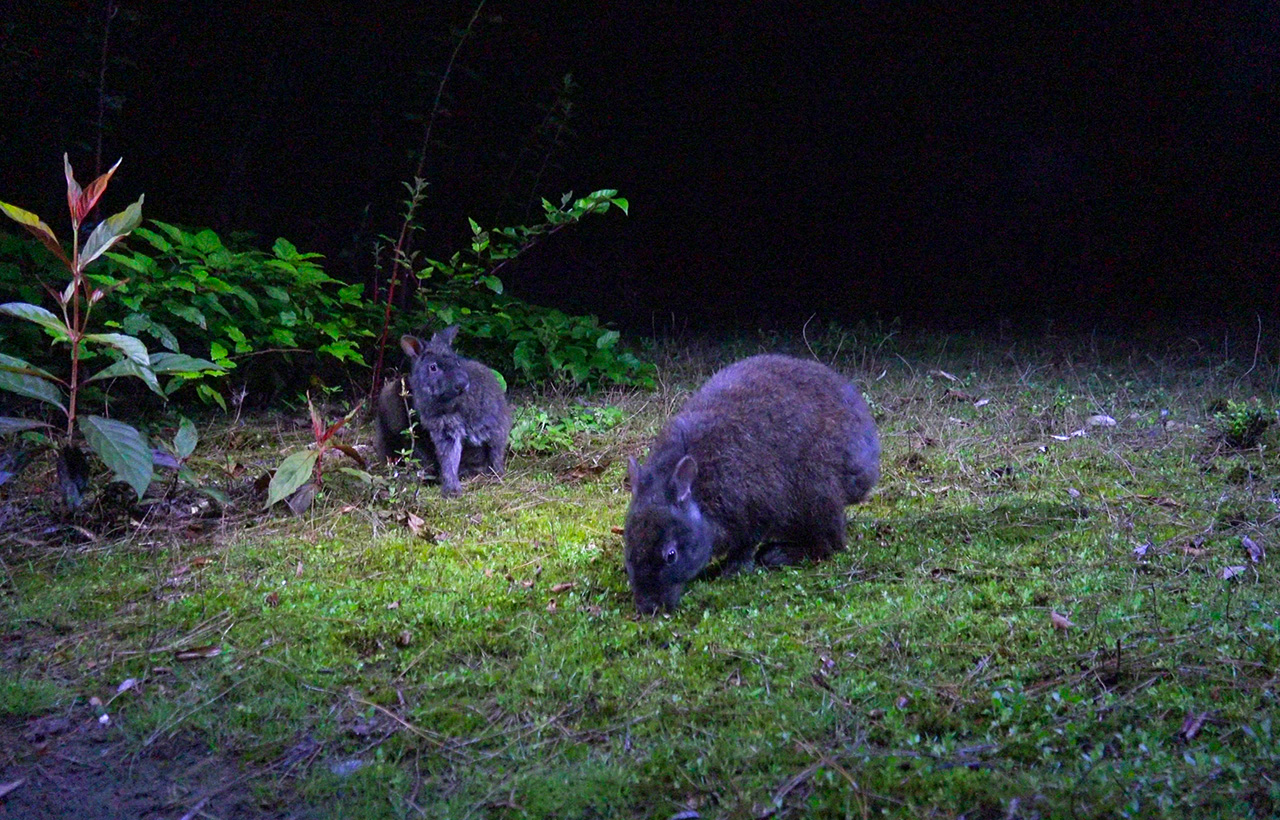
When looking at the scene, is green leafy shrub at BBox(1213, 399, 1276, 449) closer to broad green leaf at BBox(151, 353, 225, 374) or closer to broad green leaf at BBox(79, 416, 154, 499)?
broad green leaf at BBox(151, 353, 225, 374)

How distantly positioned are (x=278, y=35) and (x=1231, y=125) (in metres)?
12.3

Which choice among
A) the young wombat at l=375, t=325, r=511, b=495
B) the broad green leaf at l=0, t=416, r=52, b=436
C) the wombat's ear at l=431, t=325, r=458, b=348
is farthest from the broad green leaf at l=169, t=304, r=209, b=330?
the broad green leaf at l=0, t=416, r=52, b=436

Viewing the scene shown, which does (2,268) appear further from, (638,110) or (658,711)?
(638,110)

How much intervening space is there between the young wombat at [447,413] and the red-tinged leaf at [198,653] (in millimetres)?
2640

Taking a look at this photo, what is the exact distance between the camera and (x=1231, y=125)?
538 inches

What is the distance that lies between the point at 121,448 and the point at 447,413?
8.12ft

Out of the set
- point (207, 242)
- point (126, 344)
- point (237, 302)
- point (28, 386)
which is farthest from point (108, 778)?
point (207, 242)

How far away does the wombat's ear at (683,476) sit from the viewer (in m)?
4.83

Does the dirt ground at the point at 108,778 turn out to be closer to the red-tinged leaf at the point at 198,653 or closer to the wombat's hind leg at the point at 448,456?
the red-tinged leaf at the point at 198,653

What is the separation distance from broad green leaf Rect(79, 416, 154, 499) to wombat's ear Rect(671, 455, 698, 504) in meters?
2.47

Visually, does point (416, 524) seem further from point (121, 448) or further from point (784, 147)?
point (784, 147)

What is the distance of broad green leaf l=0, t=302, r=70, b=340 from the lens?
4656 millimetres

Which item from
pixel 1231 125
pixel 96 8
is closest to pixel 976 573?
pixel 96 8

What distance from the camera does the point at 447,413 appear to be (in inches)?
274
